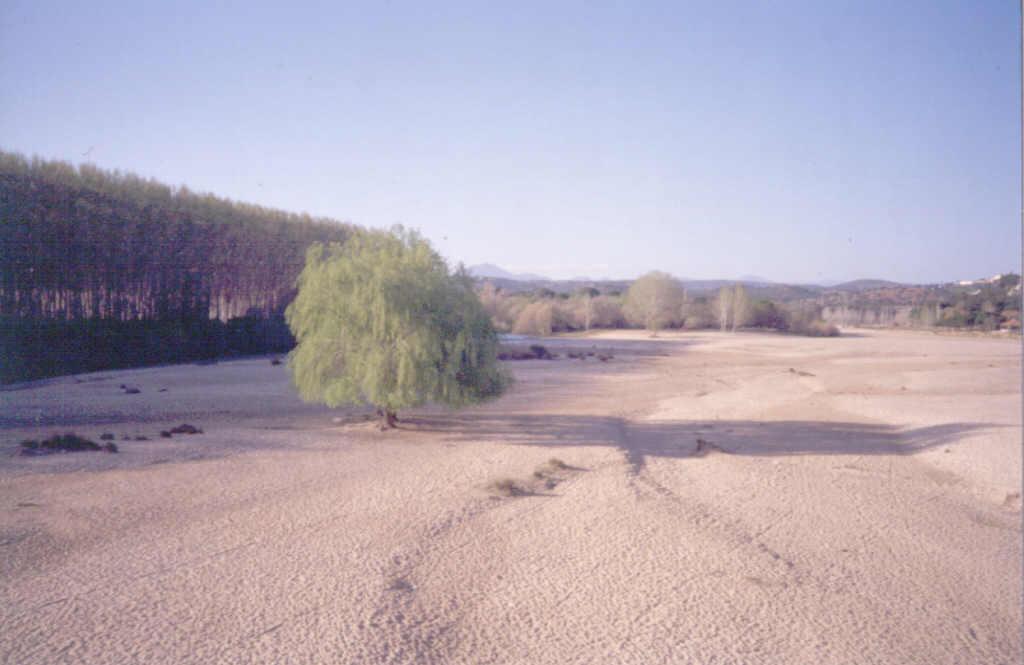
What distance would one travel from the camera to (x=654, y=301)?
7125cm

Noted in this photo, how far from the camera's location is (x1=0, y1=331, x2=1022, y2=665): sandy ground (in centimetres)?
611

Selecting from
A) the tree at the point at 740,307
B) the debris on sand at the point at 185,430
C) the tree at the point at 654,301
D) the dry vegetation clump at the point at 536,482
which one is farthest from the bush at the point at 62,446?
the tree at the point at 740,307

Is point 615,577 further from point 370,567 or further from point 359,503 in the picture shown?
point 359,503

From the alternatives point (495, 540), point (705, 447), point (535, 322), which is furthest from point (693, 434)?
point (535, 322)

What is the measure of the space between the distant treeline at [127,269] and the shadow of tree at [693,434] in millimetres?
9242

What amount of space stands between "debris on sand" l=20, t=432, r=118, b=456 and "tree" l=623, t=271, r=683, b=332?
6188 centimetres

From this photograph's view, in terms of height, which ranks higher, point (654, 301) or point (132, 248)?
point (132, 248)

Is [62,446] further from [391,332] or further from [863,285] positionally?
[863,285]

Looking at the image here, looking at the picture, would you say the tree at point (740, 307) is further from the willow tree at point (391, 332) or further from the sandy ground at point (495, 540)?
the willow tree at point (391, 332)

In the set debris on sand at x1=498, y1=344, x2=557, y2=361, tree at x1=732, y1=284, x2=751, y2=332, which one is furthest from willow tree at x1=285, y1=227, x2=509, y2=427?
tree at x1=732, y1=284, x2=751, y2=332

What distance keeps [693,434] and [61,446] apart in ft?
44.5

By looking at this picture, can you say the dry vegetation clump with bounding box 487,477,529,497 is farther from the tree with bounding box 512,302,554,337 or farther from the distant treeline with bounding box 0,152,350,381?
the tree with bounding box 512,302,554,337

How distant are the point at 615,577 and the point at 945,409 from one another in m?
19.0

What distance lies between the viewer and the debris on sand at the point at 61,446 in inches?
441
